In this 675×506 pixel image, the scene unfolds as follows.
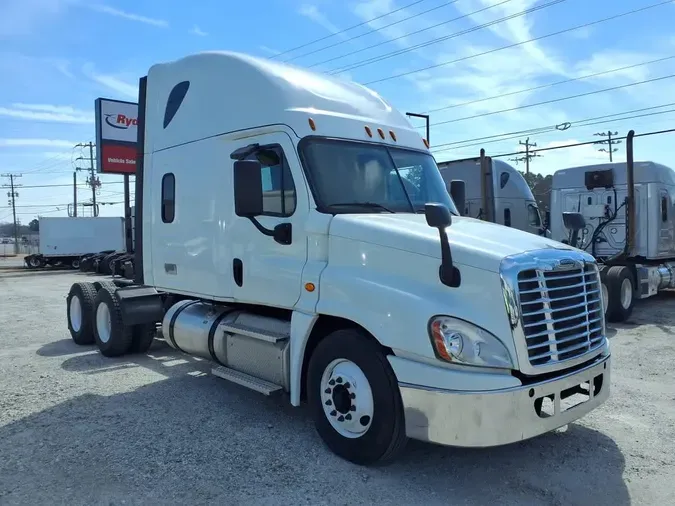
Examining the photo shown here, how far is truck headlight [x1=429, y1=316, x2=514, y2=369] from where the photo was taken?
148 inches

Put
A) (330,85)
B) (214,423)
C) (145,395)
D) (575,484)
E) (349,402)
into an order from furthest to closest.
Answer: (145,395) < (330,85) < (214,423) < (349,402) < (575,484)

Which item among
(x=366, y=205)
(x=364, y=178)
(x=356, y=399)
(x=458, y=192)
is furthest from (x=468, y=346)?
(x=458, y=192)

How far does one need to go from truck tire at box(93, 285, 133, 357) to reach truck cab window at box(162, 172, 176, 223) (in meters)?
2.12

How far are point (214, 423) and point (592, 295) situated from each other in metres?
3.52

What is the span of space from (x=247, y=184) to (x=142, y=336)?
462 centimetres

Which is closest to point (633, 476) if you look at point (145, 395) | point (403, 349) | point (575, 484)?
point (575, 484)

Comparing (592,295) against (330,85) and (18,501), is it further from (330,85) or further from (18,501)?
(18,501)

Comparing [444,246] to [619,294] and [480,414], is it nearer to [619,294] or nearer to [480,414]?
[480,414]

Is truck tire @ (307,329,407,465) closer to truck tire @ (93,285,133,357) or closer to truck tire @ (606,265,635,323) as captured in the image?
truck tire @ (93,285,133,357)

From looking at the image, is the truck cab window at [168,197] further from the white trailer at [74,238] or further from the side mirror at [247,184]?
the white trailer at [74,238]

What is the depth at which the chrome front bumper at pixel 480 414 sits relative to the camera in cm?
369

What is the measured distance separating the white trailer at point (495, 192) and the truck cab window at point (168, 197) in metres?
8.95

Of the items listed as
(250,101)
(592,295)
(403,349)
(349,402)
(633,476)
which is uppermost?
(250,101)

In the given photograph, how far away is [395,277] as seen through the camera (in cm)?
419
